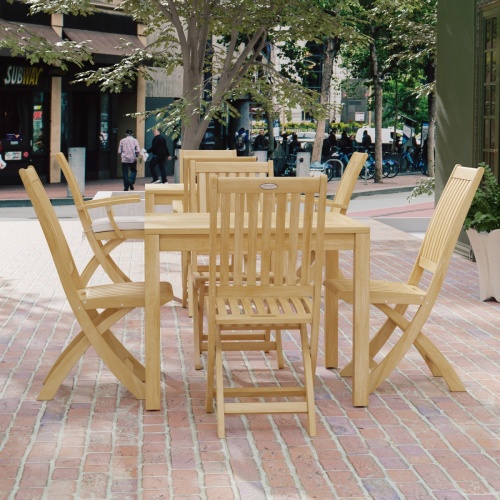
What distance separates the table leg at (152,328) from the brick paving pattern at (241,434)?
106mm

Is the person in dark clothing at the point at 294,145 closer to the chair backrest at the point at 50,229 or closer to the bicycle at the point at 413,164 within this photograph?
the bicycle at the point at 413,164

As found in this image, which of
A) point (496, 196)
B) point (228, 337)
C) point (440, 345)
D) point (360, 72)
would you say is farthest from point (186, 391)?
point (360, 72)

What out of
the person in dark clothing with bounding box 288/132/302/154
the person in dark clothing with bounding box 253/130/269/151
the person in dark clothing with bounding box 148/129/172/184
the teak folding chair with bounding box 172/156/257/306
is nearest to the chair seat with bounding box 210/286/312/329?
the teak folding chair with bounding box 172/156/257/306

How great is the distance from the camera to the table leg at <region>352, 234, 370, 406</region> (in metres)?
6.03

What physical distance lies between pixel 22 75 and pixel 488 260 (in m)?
21.5

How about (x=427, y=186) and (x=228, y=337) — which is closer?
(x=228, y=337)

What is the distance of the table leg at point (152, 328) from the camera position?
5840 mm

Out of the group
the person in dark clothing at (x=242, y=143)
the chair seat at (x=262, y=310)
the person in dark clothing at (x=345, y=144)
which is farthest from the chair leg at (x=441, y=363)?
the person in dark clothing at (x=345, y=144)

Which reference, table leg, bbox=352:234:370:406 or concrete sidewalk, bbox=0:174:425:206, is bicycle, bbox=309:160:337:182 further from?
table leg, bbox=352:234:370:406

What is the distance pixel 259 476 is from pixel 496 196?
5366mm

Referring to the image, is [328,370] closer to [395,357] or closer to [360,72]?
[395,357]

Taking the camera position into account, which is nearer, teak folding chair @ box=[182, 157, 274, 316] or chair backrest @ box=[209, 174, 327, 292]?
chair backrest @ box=[209, 174, 327, 292]

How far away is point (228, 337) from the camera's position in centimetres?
710

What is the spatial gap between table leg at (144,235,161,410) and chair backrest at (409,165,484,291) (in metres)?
1.56
